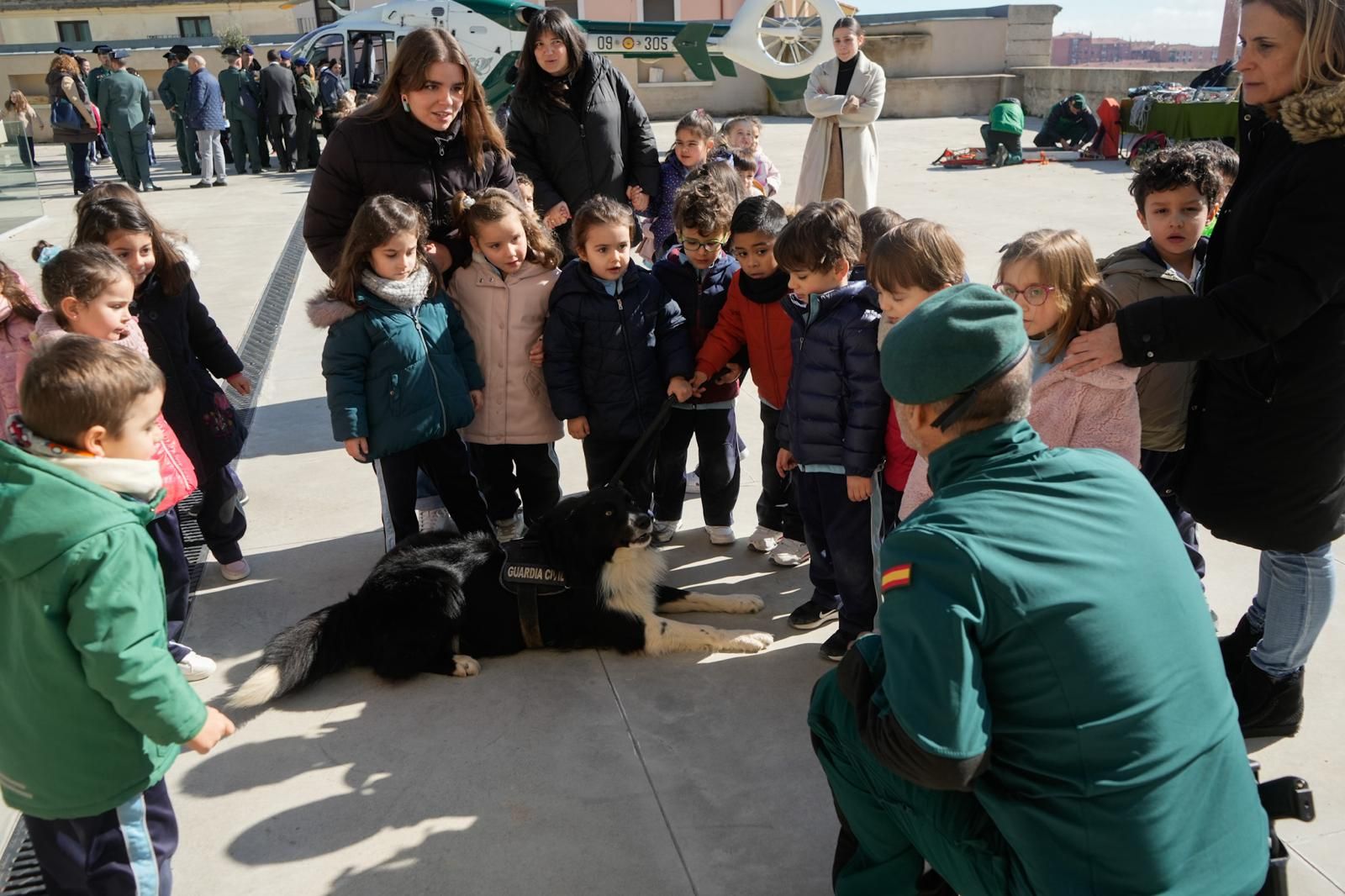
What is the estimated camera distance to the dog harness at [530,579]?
350 centimetres

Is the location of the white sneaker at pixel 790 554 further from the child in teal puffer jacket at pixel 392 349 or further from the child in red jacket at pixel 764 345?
the child in teal puffer jacket at pixel 392 349

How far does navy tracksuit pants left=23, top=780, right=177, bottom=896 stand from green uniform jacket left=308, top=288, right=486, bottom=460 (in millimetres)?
1802

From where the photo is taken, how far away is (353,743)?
3.15 meters

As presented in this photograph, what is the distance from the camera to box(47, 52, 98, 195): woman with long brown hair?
15.7 m

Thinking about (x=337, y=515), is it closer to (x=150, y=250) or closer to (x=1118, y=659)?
(x=150, y=250)

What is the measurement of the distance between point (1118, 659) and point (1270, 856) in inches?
Result: 30.4

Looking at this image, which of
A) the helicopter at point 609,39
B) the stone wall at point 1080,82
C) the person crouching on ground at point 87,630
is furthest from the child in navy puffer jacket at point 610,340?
the stone wall at point 1080,82

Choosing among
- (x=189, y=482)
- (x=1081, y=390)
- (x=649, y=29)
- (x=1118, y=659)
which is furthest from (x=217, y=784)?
(x=649, y=29)

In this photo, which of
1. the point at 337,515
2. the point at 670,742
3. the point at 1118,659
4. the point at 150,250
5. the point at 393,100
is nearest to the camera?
the point at 1118,659

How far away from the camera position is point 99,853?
223cm

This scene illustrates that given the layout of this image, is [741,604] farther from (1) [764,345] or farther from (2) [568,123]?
(2) [568,123]

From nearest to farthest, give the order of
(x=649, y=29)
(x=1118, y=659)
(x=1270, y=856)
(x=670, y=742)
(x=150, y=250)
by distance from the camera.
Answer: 1. (x=1118, y=659)
2. (x=1270, y=856)
3. (x=670, y=742)
4. (x=150, y=250)
5. (x=649, y=29)

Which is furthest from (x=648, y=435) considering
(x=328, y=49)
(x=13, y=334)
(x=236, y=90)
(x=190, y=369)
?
(x=328, y=49)

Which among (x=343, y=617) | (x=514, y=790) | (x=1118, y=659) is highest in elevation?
(x=1118, y=659)
